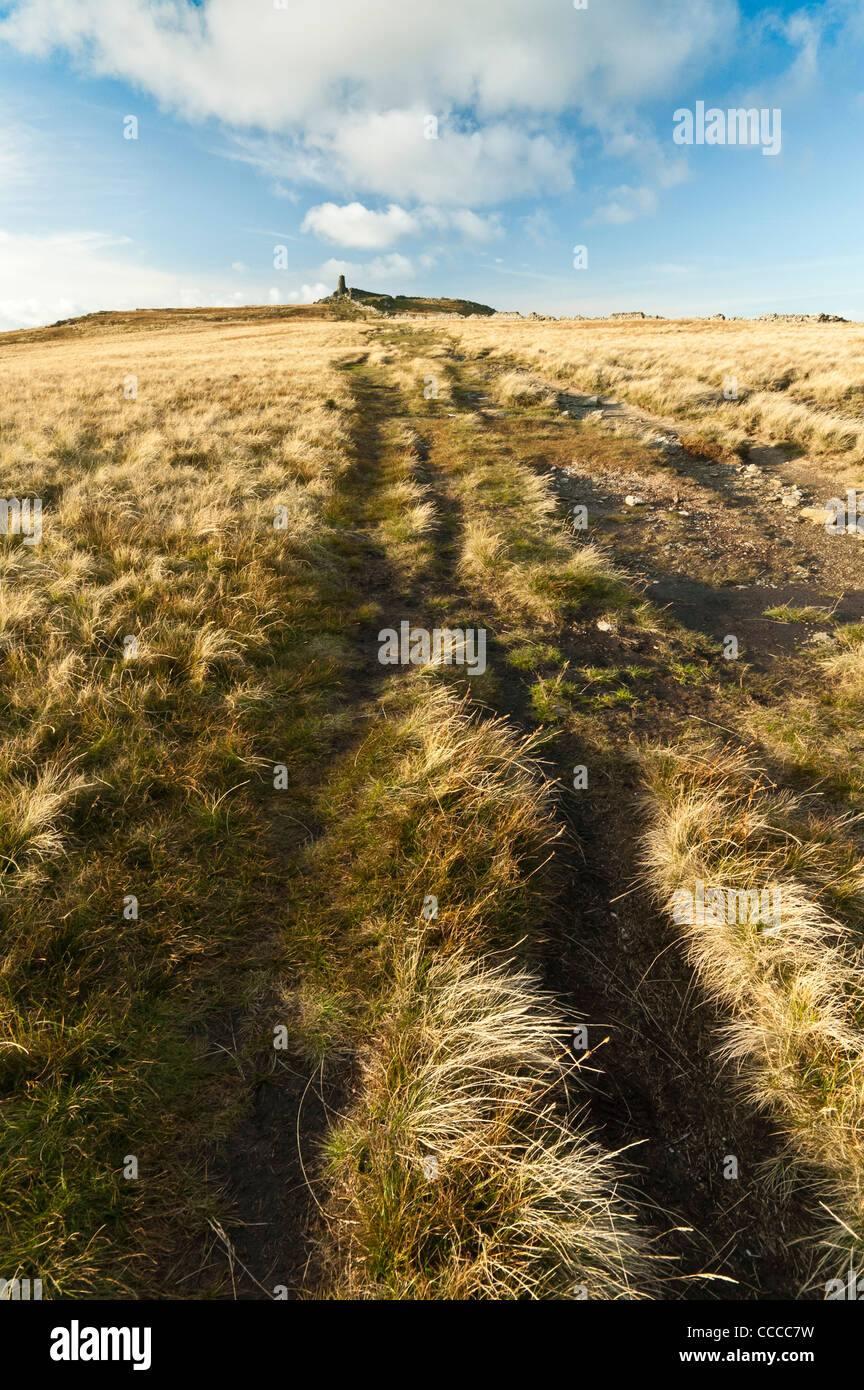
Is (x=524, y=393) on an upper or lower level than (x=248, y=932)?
upper

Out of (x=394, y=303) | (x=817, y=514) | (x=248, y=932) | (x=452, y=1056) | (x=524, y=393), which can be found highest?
(x=394, y=303)

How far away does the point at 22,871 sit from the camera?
3525 mm

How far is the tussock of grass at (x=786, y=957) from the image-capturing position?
108 inches

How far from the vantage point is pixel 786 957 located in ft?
10.9

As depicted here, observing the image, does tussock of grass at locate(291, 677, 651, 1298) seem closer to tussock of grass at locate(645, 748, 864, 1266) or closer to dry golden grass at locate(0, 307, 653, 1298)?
dry golden grass at locate(0, 307, 653, 1298)

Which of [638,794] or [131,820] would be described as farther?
[638,794]

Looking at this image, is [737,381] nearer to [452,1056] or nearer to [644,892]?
[644,892]

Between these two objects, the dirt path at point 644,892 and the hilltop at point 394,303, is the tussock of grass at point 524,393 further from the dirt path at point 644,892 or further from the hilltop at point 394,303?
the hilltop at point 394,303

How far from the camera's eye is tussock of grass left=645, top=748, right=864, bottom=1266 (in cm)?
273

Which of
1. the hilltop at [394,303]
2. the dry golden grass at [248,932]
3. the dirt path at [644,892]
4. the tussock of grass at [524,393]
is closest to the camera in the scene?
the dry golden grass at [248,932]

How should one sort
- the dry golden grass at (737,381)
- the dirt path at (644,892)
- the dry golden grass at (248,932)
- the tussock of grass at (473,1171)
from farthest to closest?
1. the dry golden grass at (737,381)
2. the dirt path at (644,892)
3. the dry golden grass at (248,932)
4. the tussock of grass at (473,1171)

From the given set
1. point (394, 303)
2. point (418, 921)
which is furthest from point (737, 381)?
point (394, 303)

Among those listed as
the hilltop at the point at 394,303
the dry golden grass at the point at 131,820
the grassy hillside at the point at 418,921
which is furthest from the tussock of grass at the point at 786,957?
the hilltop at the point at 394,303
